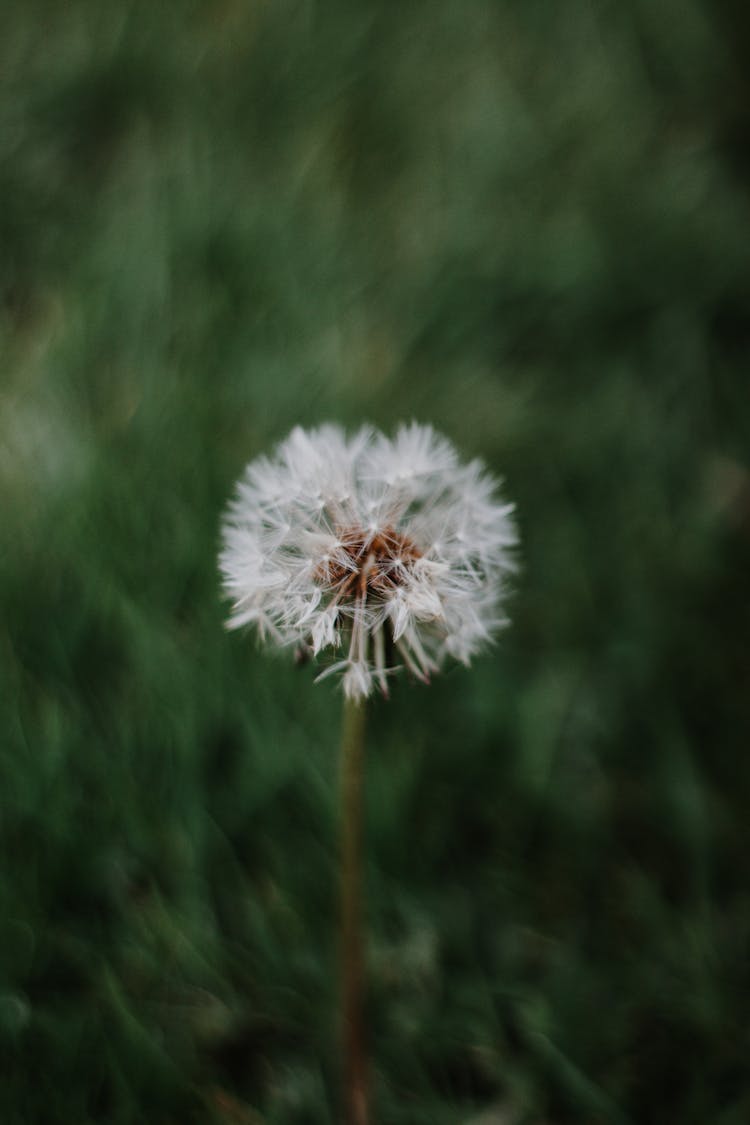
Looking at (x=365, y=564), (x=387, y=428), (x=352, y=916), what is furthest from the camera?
(x=387, y=428)

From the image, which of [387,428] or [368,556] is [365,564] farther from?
[387,428]

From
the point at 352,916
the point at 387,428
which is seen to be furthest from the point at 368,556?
the point at 387,428

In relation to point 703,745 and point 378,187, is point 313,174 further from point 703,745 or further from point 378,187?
point 703,745

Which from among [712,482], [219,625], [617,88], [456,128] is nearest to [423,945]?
[219,625]

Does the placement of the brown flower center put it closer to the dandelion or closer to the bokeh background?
the dandelion

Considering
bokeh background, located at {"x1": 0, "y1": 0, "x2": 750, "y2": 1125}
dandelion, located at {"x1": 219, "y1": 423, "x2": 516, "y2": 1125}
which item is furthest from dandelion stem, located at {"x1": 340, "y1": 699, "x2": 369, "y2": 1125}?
bokeh background, located at {"x1": 0, "y1": 0, "x2": 750, "y2": 1125}

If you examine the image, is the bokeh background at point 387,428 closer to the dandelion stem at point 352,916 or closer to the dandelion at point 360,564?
the dandelion stem at point 352,916
